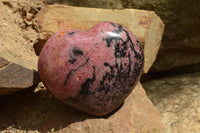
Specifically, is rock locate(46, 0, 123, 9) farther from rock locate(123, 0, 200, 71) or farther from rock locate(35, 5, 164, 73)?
rock locate(35, 5, 164, 73)

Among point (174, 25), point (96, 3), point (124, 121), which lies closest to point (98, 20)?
point (96, 3)

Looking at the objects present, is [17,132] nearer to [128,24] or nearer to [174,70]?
[128,24]

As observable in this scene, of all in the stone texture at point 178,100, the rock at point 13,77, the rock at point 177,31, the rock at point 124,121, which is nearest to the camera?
the rock at point 13,77

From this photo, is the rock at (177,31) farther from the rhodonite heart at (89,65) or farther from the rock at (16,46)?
the rhodonite heart at (89,65)

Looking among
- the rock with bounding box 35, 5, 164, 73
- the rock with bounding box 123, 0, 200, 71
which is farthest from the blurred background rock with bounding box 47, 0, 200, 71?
the rock with bounding box 35, 5, 164, 73

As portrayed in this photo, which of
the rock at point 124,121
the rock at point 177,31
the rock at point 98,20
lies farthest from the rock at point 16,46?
the rock at point 177,31

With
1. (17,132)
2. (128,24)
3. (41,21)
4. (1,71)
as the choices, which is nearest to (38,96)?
(17,132)
